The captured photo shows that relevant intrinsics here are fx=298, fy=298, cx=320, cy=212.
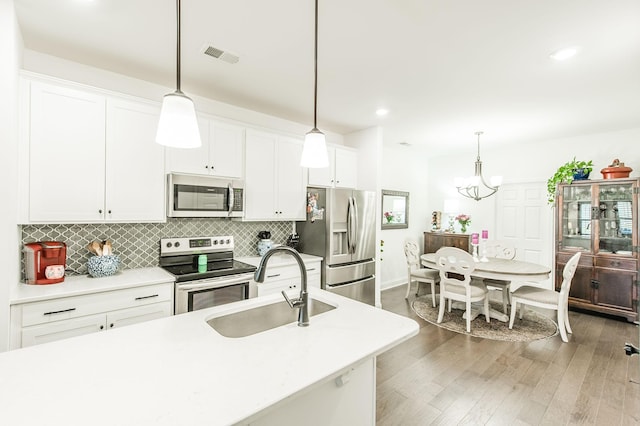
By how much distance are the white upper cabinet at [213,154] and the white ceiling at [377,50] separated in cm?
41

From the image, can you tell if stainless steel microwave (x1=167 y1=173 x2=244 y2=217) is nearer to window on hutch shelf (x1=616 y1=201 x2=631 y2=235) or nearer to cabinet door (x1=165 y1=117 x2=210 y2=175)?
cabinet door (x1=165 y1=117 x2=210 y2=175)

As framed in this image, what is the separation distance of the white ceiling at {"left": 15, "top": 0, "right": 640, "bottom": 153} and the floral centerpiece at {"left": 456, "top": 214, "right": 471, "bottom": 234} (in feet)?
7.77

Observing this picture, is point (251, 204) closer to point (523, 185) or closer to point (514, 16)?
point (514, 16)

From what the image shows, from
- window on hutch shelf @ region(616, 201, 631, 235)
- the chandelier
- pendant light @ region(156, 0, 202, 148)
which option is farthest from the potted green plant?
pendant light @ region(156, 0, 202, 148)

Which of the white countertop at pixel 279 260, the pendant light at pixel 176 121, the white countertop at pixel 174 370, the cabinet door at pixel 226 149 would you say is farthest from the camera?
the white countertop at pixel 279 260

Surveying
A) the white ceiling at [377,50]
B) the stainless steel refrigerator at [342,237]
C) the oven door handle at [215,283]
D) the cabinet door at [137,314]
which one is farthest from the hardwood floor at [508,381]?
the white ceiling at [377,50]

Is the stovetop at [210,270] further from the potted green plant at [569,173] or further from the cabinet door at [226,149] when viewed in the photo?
the potted green plant at [569,173]

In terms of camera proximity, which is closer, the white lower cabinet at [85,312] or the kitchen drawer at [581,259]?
the white lower cabinet at [85,312]

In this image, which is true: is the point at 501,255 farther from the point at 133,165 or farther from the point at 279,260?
the point at 133,165

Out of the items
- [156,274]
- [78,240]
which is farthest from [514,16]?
[78,240]

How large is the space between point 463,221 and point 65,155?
5.80 metres

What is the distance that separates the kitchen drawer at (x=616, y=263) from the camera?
3838 mm

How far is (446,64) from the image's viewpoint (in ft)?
8.21

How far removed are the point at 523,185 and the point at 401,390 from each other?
4471 mm
